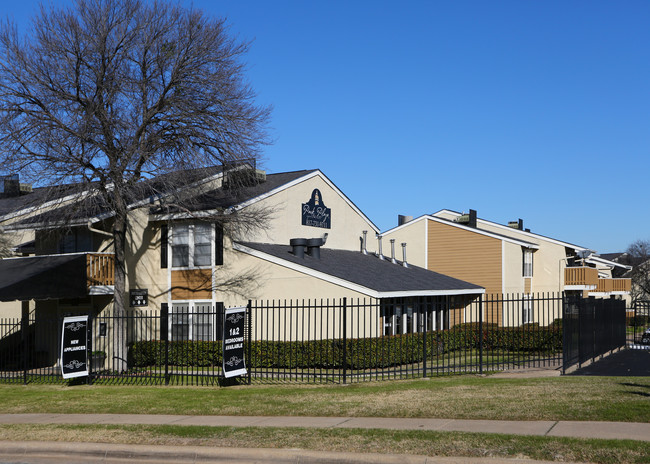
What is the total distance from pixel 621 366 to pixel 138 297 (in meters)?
16.8

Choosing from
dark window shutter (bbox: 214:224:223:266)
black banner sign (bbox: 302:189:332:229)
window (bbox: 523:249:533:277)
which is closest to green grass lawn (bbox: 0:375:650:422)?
dark window shutter (bbox: 214:224:223:266)

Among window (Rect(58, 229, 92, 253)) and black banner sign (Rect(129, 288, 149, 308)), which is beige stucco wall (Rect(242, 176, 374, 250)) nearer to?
black banner sign (Rect(129, 288, 149, 308))

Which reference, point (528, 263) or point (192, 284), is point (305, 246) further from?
point (528, 263)

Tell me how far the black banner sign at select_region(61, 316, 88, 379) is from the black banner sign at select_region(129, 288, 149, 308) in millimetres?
7251

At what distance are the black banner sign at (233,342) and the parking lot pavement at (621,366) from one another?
28.8ft

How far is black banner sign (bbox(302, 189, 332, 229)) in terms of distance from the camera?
29953 millimetres

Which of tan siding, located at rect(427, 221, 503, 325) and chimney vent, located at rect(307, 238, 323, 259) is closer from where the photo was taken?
chimney vent, located at rect(307, 238, 323, 259)

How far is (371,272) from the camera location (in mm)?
28297

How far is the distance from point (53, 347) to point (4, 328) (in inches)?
106

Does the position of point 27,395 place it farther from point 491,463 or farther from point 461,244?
point 461,244

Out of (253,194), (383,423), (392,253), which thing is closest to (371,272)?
(253,194)

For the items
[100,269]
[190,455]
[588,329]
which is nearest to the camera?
[190,455]

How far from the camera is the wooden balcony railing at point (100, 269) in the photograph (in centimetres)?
2541

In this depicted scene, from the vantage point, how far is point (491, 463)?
9.07m
